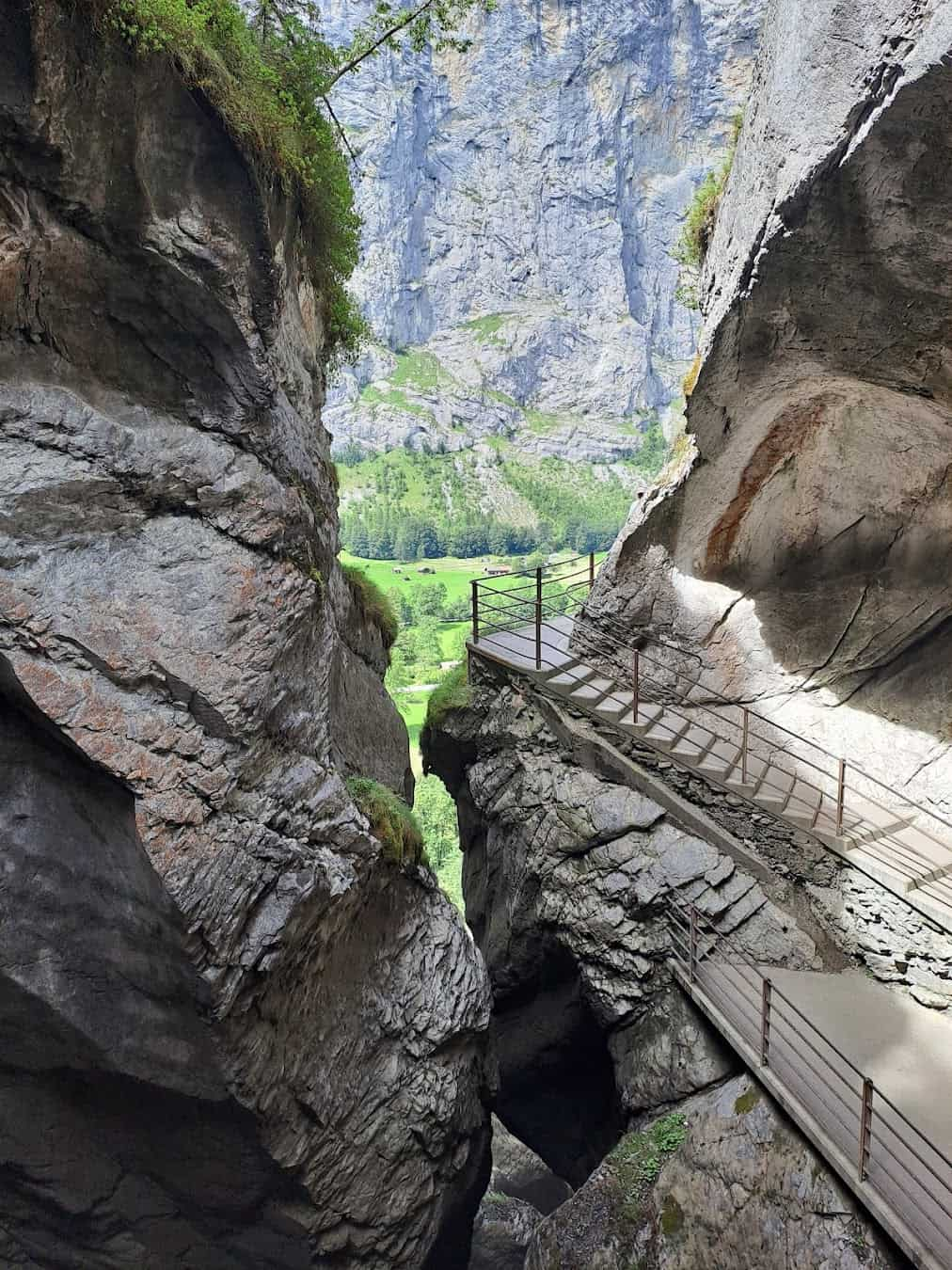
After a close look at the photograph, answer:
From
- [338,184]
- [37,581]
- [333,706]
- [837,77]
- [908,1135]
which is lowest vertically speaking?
[908,1135]

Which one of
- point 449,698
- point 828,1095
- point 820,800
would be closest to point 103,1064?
point 828,1095

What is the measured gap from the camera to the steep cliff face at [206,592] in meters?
5.93

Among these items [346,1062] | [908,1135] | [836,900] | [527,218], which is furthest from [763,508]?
[527,218]

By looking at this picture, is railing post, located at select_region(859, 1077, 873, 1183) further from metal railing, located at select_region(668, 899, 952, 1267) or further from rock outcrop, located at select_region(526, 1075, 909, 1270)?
rock outcrop, located at select_region(526, 1075, 909, 1270)

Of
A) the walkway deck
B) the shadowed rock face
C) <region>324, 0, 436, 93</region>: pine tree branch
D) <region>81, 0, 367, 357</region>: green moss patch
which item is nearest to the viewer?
the shadowed rock face

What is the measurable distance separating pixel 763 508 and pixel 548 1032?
8.43 metres

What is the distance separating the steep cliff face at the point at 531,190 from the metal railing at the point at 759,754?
292 feet

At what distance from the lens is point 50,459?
6.10 metres

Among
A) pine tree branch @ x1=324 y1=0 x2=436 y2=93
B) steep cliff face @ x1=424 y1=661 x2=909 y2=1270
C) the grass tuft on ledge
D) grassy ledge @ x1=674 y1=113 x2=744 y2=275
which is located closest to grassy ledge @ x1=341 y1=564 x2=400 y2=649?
the grass tuft on ledge

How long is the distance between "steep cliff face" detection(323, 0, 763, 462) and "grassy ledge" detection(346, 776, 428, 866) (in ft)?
304

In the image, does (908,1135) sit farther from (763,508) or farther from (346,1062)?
(763,508)

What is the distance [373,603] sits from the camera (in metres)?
11.9

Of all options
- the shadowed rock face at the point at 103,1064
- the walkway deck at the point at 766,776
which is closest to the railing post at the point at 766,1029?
the walkway deck at the point at 766,776

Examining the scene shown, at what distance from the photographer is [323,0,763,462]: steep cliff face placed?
9869 centimetres
